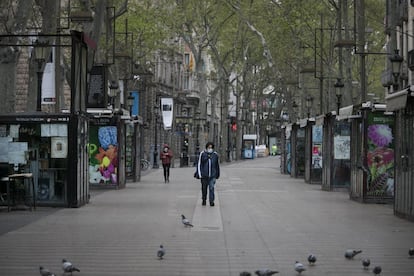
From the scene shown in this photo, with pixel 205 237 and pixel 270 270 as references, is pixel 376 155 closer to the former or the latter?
pixel 205 237

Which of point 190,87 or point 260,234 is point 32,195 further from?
point 190,87

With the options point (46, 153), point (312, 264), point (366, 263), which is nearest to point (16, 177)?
point (46, 153)

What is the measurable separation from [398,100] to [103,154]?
14417 millimetres

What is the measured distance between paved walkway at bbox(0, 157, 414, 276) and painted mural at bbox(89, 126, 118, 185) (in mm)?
6225

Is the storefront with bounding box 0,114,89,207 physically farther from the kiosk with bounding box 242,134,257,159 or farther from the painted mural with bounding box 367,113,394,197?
the kiosk with bounding box 242,134,257,159

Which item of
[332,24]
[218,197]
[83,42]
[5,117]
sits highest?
[332,24]

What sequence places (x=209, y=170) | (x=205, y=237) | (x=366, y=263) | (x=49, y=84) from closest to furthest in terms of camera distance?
(x=366, y=263)
(x=205, y=237)
(x=209, y=170)
(x=49, y=84)

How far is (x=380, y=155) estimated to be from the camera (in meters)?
22.6

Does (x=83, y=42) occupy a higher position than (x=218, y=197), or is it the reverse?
(x=83, y=42)

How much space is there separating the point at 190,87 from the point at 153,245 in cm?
8121

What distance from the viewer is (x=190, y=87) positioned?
93500 mm

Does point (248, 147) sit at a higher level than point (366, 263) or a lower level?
higher

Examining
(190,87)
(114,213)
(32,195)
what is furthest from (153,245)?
(190,87)

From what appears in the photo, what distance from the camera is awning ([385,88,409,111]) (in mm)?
16203
